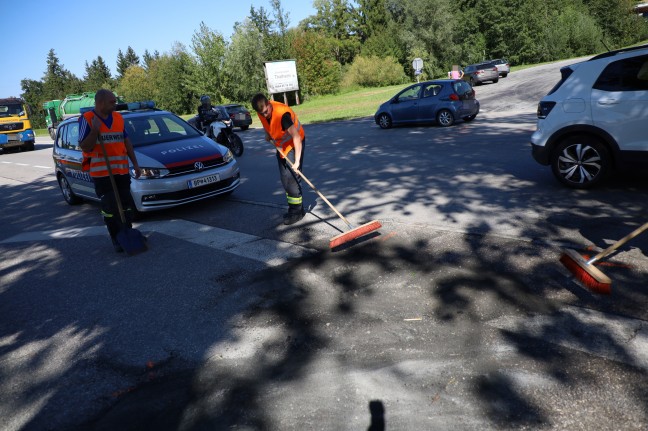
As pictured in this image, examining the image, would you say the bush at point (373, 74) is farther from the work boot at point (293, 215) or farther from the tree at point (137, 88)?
the work boot at point (293, 215)

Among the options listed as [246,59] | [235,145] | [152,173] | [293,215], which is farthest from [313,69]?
[293,215]

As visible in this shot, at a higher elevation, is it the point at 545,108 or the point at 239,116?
the point at 545,108

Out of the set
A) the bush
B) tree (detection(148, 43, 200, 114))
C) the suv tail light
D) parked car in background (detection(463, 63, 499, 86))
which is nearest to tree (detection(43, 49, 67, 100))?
tree (detection(148, 43, 200, 114))

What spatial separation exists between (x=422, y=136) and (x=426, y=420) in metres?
12.4

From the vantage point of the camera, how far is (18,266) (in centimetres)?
637

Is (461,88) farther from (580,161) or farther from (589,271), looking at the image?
(589,271)

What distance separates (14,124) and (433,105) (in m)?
23.2

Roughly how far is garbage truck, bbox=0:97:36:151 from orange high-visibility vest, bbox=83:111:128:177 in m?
24.9

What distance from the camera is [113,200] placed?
6.22 metres

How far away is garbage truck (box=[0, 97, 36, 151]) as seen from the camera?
2653 centimetres

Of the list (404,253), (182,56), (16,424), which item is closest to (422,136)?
(404,253)

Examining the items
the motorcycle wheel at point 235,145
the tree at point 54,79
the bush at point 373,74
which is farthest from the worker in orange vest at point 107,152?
the tree at point 54,79

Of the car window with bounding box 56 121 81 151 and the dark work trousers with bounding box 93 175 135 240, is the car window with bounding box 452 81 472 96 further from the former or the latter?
the dark work trousers with bounding box 93 175 135 240

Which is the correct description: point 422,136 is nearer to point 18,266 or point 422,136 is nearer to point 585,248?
point 585,248
